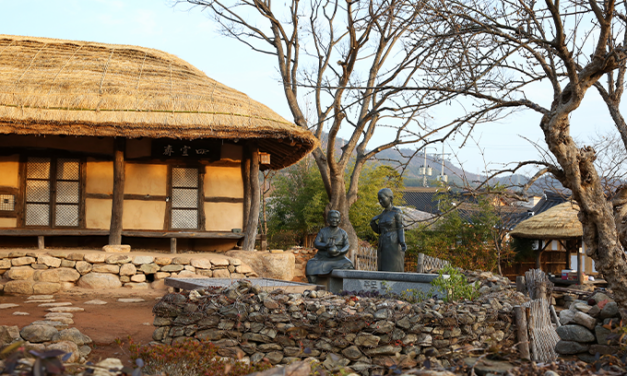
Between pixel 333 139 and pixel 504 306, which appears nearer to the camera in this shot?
pixel 504 306

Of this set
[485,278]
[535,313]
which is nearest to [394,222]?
[485,278]

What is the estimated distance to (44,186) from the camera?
10266mm

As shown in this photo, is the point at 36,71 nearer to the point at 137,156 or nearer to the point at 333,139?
the point at 137,156

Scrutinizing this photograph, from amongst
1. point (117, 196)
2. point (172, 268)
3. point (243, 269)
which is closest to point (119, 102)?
point (117, 196)

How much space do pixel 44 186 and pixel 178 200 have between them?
2531mm

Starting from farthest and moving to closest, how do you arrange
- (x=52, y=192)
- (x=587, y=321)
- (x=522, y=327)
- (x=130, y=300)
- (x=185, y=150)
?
(x=185, y=150)
(x=52, y=192)
(x=130, y=300)
(x=587, y=321)
(x=522, y=327)

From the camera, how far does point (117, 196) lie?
9906 mm

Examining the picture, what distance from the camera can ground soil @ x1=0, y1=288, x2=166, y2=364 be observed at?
5.38 metres

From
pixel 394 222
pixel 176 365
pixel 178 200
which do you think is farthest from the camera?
pixel 178 200

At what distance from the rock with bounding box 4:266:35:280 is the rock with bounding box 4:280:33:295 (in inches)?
15.6

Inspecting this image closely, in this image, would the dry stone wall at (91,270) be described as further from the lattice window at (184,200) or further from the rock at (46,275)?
the lattice window at (184,200)

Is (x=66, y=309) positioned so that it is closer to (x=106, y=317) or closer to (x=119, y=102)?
(x=106, y=317)

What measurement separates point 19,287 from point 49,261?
77cm

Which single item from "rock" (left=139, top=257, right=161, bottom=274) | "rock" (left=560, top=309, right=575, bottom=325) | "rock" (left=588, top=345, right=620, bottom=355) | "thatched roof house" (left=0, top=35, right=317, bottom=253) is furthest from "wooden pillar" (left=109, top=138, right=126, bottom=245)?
"rock" (left=588, top=345, right=620, bottom=355)
